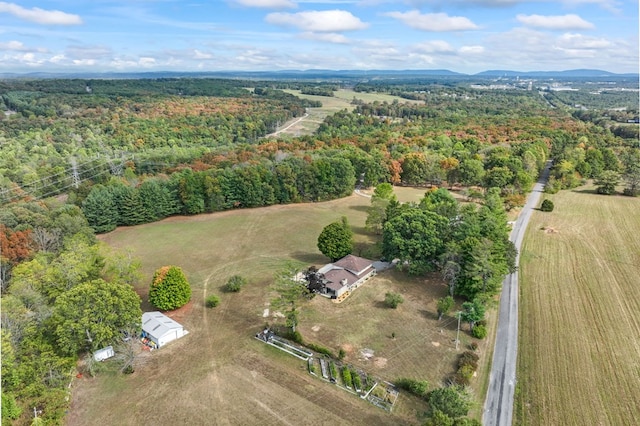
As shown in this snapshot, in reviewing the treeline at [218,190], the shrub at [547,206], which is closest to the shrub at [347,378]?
the treeline at [218,190]

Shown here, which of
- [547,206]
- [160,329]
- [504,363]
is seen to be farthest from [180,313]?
[547,206]

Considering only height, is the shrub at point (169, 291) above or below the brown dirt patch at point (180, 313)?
above

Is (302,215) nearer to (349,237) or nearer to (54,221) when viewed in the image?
(349,237)

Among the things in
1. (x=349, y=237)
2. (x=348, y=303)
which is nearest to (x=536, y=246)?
(x=349, y=237)

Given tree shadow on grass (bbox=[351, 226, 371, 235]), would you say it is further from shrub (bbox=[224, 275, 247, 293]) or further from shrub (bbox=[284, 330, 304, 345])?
shrub (bbox=[284, 330, 304, 345])

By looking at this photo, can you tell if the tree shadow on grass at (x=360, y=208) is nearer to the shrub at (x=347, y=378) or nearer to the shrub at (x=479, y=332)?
the shrub at (x=479, y=332)
